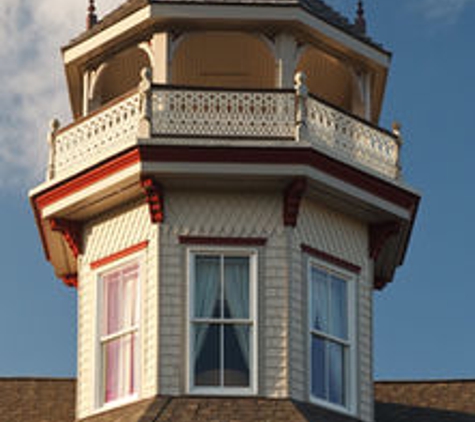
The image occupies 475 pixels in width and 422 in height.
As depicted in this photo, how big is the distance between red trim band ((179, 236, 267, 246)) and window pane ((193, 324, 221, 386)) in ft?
4.79

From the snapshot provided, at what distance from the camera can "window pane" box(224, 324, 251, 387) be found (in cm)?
3375

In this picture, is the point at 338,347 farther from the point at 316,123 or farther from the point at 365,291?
the point at 316,123

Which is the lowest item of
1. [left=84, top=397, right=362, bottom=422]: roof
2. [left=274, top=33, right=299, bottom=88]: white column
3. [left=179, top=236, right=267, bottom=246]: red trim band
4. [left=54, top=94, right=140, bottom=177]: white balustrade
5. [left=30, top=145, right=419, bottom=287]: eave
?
[left=84, top=397, right=362, bottom=422]: roof

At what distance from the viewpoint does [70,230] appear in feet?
119

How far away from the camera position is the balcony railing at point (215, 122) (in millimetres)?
34750

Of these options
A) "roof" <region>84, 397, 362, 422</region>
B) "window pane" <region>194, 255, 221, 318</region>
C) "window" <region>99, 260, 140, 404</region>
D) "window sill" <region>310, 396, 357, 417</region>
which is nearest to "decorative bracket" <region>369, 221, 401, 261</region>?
"window sill" <region>310, 396, 357, 417</region>

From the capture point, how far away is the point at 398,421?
3738 centimetres

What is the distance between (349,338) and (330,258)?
1.46 metres

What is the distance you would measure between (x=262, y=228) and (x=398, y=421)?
5.17 meters

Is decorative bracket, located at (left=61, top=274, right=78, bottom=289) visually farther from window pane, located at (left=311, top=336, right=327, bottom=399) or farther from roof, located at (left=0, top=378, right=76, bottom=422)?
window pane, located at (left=311, top=336, right=327, bottom=399)

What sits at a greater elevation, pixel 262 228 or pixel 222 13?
pixel 222 13

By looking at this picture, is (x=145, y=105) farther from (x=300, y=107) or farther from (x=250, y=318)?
(x=250, y=318)

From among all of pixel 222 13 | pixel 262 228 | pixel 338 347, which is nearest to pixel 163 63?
pixel 222 13

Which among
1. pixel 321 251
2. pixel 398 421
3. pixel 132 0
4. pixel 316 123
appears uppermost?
pixel 132 0
